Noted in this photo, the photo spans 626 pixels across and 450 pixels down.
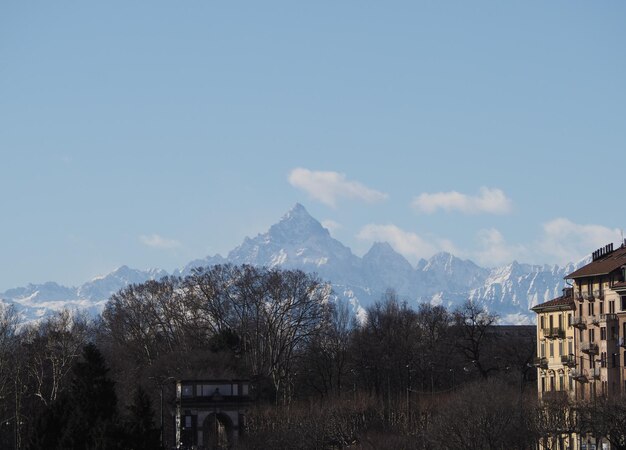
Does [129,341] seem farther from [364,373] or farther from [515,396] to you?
[515,396]

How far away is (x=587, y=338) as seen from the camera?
12712cm

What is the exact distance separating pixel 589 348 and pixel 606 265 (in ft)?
21.5

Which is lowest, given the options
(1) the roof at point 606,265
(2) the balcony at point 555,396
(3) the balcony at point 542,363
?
(2) the balcony at point 555,396

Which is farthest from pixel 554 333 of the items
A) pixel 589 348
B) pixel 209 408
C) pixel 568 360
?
pixel 209 408

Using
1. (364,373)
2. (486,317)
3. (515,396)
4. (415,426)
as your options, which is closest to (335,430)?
(415,426)

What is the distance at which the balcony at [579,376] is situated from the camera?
411 feet

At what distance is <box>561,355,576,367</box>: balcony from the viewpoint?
12769 centimetres

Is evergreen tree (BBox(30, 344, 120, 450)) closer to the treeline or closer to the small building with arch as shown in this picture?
the treeline

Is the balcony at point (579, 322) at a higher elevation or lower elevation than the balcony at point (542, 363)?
higher

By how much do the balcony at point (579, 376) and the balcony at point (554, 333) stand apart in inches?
209

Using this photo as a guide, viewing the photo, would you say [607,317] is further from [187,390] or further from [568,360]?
[187,390]

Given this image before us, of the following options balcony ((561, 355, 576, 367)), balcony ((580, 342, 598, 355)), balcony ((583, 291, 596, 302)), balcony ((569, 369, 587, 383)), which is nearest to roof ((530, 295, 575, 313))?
balcony ((583, 291, 596, 302))

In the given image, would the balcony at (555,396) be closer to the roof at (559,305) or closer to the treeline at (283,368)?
the treeline at (283,368)

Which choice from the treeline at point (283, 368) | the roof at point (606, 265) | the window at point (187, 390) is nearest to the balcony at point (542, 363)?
the treeline at point (283, 368)
